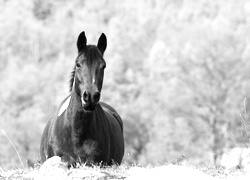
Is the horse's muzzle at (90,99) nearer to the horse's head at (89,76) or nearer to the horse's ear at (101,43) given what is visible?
the horse's head at (89,76)

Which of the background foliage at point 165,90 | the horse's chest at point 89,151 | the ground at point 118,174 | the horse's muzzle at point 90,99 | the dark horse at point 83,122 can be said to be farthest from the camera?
the background foliage at point 165,90

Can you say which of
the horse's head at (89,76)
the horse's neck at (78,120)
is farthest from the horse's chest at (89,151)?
the horse's head at (89,76)

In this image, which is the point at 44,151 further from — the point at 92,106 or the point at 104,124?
the point at 92,106

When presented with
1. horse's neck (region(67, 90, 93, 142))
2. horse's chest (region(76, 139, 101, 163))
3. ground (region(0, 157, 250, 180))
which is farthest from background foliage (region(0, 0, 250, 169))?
ground (region(0, 157, 250, 180))

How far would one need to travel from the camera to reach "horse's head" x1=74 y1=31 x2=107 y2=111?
250 inches

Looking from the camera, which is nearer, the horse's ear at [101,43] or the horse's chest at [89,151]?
the horse's chest at [89,151]

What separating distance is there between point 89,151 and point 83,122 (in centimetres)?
45

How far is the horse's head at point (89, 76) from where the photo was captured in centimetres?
634

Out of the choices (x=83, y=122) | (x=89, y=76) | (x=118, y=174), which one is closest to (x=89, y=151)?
(x=83, y=122)

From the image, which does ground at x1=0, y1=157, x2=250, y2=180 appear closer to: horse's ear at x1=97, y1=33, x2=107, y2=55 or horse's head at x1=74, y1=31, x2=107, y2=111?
horse's head at x1=74, y1=31, x2=107, y2=111

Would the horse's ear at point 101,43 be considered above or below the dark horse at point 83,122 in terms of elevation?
above

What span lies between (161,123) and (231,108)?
6.71 metres

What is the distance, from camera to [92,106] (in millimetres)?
6430

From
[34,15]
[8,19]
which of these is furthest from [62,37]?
[34,15]
